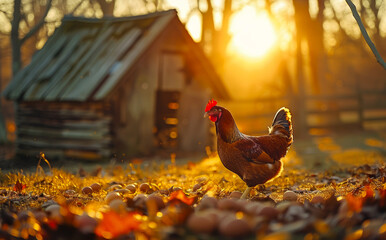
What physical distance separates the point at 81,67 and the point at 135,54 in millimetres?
1669

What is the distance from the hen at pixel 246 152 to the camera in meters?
4.83

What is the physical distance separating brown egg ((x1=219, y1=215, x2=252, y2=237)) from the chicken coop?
6.61 m

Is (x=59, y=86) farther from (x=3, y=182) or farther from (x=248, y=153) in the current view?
(x=248, y=153)

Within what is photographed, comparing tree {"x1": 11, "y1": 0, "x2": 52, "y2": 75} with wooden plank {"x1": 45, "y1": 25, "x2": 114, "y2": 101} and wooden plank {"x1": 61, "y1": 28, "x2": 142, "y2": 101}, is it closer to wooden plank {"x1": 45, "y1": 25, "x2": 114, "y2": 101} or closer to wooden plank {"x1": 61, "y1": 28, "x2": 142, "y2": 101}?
wooden plank {"x1": 45, "y1": 25, "x2": 114, "y2": 101}

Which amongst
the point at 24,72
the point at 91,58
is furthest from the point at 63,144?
the point at 24,72

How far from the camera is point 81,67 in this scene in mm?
10430

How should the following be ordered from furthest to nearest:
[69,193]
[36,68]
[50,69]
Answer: [36,68]
[50,69]
[69,193]

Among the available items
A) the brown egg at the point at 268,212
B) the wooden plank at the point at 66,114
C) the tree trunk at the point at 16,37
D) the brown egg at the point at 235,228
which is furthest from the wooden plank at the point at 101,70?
the brown egg at the point at 235,228

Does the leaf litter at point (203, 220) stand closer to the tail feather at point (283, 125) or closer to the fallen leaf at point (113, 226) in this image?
the fallen leaf at point (113, 226)

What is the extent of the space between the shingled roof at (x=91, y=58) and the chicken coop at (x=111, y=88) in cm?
3

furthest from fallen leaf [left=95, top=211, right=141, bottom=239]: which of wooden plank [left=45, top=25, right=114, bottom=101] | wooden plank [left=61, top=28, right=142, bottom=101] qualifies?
wooden plank [left=45, top=25, right=114, bottom=101]

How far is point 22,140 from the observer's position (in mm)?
11719

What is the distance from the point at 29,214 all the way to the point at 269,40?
73.2 feet

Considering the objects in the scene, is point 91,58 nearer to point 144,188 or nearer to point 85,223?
point 144,188
